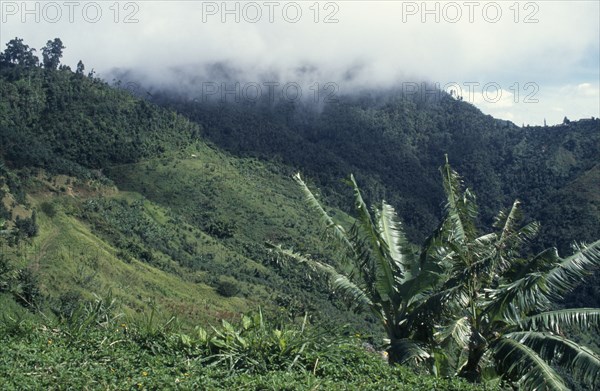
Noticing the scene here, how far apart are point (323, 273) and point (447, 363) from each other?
7.31 ft

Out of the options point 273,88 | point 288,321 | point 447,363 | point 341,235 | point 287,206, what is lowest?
point 287,206

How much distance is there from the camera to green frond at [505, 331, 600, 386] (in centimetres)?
754

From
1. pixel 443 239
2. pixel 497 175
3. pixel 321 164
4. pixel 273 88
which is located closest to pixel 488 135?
pixel 497 175

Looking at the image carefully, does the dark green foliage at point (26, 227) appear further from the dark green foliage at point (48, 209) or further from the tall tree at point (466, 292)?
the tall tree at point (466, 292)

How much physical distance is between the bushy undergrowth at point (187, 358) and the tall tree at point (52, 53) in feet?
277

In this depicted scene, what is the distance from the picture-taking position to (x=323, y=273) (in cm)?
960

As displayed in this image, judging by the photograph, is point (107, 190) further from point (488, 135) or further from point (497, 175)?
point (488, 135)

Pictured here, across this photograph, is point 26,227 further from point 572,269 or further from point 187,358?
point 572,269

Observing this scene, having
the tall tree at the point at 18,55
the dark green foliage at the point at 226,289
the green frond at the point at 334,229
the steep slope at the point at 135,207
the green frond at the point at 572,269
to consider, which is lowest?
the dark green foliage at the point at 226,289

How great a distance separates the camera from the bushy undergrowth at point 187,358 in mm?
5777

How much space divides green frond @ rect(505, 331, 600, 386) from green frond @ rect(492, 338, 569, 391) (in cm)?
A: 23

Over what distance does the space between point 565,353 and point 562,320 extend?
70 centimetres

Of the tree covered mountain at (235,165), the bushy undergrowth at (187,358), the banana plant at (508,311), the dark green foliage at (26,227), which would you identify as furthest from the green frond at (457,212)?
the dark green foliage at (26,227)

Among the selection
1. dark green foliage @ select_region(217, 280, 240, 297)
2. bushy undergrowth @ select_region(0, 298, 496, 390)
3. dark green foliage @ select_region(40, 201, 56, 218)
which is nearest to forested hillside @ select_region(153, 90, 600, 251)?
dark green foliage @ select_region(217, 280, 240, 297)
